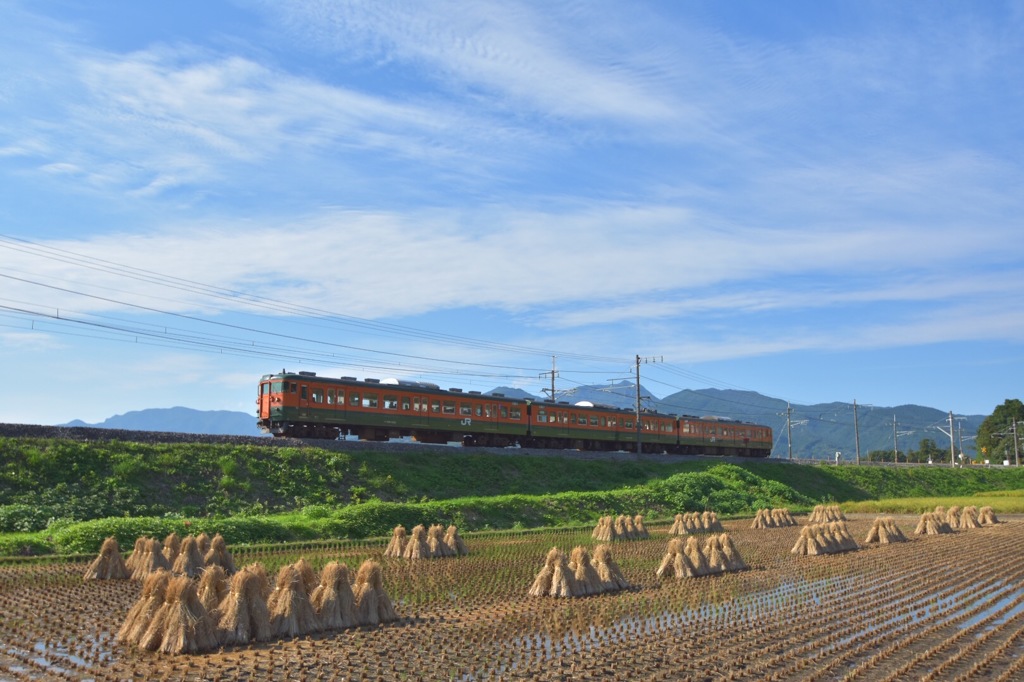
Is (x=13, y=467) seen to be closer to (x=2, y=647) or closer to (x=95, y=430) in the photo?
(x=95, y=430)

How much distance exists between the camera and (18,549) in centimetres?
1834

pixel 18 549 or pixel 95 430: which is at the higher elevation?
pixel 95 430

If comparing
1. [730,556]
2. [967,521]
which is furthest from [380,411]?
[967,521]

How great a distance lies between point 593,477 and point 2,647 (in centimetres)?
3132

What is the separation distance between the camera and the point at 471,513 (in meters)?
28.2

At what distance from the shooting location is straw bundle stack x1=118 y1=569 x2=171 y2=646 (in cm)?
1066

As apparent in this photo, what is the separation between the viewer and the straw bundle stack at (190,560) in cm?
1562

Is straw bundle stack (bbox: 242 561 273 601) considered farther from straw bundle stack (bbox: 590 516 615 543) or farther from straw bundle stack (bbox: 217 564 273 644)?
straw bundle stack (bbox: 590 516 615 543)

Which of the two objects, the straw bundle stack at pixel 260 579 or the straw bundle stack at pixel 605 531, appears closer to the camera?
the straw bundle stack at pixel 260 579

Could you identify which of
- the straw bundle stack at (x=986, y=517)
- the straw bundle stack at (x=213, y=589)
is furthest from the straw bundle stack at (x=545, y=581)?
the straw bundle stack at (x=986, y=517)

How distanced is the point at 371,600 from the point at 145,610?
10.1 feet

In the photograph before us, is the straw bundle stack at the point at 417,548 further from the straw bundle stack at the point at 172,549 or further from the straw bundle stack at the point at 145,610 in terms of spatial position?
the straw bundle stack at the point at 145,610

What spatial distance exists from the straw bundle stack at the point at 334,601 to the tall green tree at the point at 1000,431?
353ft

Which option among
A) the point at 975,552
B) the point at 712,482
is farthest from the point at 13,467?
the point at 712,482
